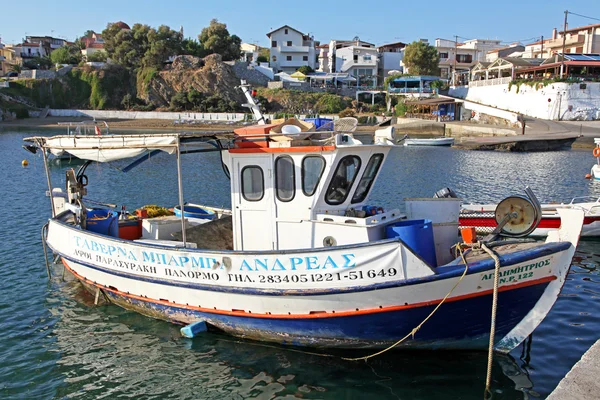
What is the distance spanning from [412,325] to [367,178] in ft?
8.97

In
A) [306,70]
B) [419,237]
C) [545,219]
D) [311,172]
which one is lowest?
[545,219]

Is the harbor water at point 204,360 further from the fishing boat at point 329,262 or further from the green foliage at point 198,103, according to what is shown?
the green foliage at point 198,103

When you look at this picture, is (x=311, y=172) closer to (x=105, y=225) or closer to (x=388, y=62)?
(x=105, y=225)

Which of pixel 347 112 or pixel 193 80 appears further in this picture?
pixel 193 80

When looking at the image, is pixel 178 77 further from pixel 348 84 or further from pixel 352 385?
pixel 352 385

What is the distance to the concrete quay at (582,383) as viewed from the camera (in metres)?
5.68

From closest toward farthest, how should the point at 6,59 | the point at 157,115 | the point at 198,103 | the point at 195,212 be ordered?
the point at 195,212 → the point at 157,115 → the point at 198,103 → the point at 6,59

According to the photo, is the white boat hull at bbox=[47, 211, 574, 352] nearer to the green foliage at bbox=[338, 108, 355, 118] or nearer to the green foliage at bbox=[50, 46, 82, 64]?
the green foliage at bbox=[338, 108, 355, 118]

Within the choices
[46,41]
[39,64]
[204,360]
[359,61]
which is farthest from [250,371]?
[46,41]

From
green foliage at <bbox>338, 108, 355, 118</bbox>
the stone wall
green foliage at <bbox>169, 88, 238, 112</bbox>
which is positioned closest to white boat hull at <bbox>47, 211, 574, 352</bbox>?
green foliage at <bbox>338, 108, 355, 118</bbox>

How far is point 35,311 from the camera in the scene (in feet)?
37.1

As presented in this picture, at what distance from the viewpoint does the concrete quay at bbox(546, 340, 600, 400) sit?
5.68 m

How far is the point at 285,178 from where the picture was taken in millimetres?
9070

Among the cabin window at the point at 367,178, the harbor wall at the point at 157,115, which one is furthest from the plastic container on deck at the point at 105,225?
the harbor wall at the point at 157,115
